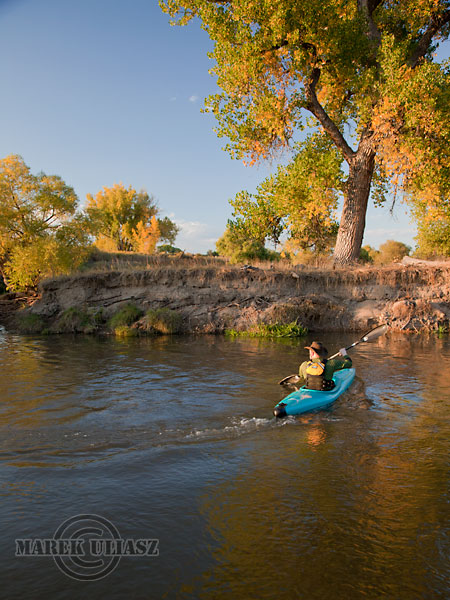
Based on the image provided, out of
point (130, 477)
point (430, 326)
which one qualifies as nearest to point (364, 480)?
point (130, 477)

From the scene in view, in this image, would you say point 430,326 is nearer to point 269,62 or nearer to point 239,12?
point 269,62

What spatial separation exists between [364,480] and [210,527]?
6.77ft

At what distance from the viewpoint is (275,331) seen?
1870cm

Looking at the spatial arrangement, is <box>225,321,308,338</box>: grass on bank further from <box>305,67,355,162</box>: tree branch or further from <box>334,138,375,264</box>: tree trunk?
<box>305,67,355,162</box>: tree branch

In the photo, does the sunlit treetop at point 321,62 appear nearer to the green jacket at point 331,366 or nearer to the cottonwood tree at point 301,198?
the cottonwood tree at point 301,198

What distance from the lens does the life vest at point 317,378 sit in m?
8.21

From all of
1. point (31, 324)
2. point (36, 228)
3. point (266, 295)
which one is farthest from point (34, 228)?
point (266, 295)

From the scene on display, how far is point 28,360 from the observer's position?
1315 centimetres

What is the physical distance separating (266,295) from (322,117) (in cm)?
860

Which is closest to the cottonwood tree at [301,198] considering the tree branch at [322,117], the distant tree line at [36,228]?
the tree branch at [322,117]

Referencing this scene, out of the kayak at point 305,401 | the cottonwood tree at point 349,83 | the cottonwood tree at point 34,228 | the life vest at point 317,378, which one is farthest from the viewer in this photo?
the cottonwood tree at point 34,228

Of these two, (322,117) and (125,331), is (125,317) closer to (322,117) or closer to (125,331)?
(125,331)

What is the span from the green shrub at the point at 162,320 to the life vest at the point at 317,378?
1190 cm

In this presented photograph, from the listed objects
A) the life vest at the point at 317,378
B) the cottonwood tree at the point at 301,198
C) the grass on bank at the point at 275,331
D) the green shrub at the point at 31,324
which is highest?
the cottonwood tree at the point at 301,198
